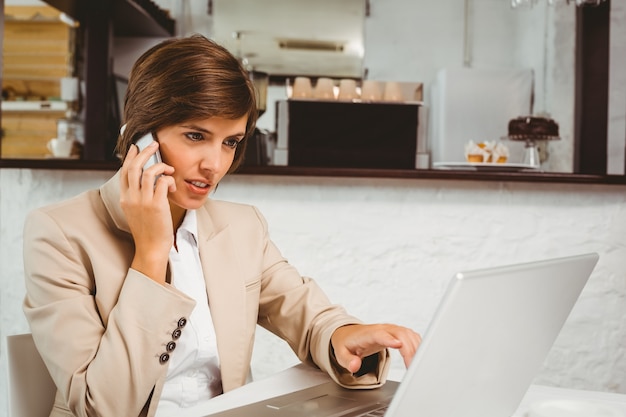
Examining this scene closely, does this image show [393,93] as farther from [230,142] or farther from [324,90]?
[230,142]

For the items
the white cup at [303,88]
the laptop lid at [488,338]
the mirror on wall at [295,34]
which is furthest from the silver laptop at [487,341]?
the mirror on wall at [295,34]

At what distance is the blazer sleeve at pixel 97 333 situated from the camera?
3.86 feet

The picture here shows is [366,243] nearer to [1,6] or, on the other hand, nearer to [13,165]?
[13,165]

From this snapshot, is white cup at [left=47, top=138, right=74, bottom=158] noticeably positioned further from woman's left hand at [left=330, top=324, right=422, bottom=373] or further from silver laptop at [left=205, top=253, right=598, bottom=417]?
silver laptop at [left=205, top=253, right=598, bottom=417]

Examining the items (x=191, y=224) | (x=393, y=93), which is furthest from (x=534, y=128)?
(x=191, y=224)

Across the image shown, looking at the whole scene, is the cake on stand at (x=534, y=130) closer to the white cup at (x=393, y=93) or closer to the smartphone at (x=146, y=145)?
the white cup at (x=393, y=93)

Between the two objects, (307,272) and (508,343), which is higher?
(508,343)

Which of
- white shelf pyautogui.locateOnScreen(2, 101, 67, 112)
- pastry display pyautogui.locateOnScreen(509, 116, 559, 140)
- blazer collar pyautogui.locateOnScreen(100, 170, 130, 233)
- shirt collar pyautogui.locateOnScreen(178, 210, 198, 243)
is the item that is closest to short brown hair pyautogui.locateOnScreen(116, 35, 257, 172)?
blazer collar pyautogui.locateOnScreen(100, 170, 130, 233)

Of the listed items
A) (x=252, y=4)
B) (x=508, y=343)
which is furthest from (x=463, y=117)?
(x=508, y=343)

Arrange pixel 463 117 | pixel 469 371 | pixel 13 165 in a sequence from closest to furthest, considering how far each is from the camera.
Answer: pixel 469 371
pixel 13 165
pixel 463 117

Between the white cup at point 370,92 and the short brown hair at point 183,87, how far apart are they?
57.4 inches

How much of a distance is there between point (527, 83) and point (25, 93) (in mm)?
3917

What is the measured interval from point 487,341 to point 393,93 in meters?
2.16

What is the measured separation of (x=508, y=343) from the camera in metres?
0.86
